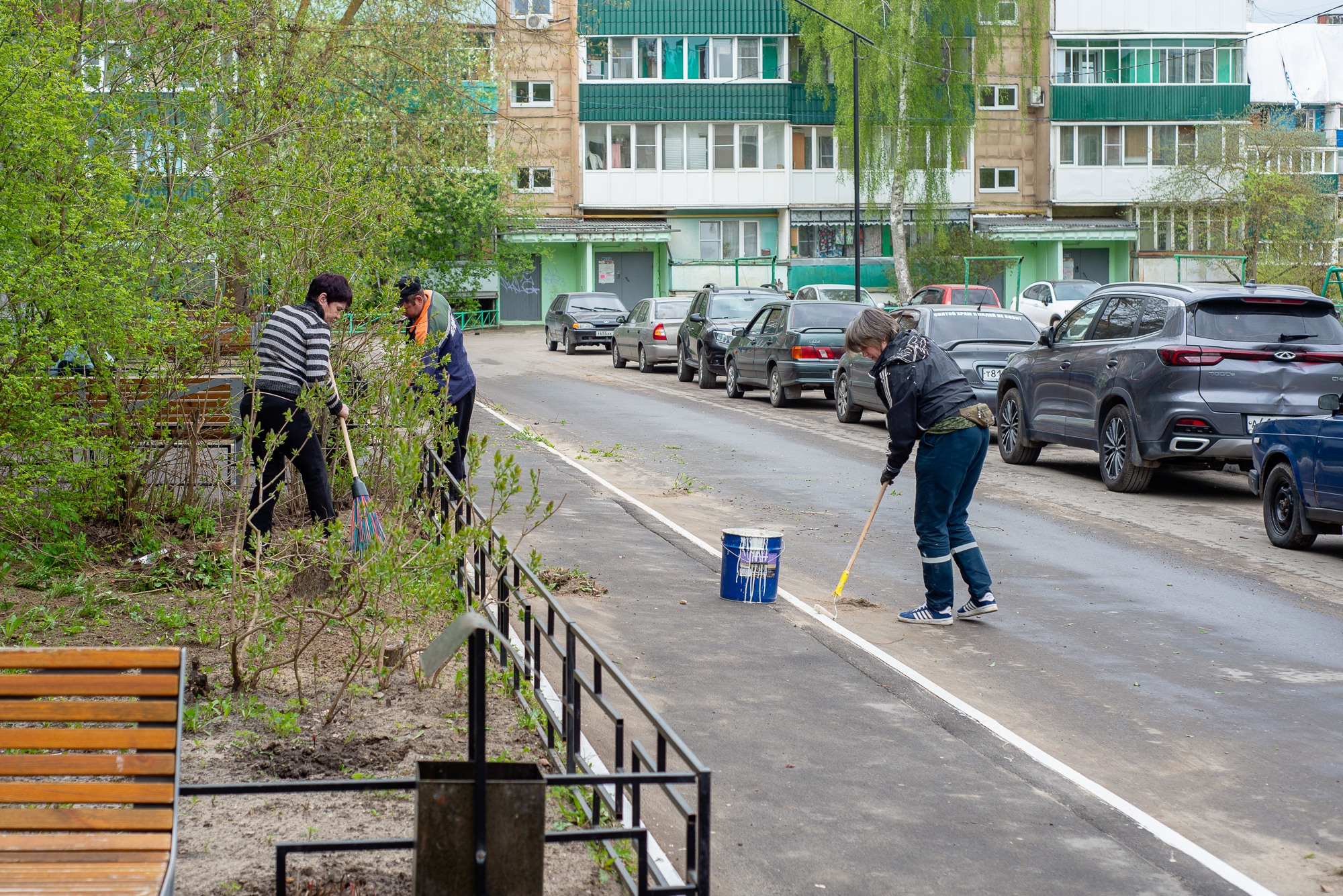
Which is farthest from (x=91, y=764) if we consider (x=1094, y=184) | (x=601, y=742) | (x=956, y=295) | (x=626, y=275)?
(x=1094, y=184)

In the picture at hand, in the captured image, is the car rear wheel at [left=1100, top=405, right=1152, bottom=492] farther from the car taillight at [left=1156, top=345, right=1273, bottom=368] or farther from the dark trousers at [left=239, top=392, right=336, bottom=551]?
the dark trousers at [left=239, top=392, right=336, bottom=551]

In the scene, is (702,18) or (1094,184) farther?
(1094,184)

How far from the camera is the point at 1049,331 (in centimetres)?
1584

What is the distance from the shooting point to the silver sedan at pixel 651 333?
31281 mm

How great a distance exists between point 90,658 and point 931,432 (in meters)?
5.53

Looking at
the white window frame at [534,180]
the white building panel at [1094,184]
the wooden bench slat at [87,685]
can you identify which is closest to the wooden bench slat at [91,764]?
the wooden bench slat at [87,685]

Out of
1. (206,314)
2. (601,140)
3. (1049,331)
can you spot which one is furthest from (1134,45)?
(206,314)

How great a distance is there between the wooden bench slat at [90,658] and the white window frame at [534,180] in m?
47.2

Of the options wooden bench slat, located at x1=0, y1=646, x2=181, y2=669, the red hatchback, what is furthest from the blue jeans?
the red hatchback

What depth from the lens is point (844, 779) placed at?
218 inches

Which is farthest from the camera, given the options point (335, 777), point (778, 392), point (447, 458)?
point (778, 392)

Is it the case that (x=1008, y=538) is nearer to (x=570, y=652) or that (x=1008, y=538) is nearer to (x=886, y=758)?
(x=886, y=758)

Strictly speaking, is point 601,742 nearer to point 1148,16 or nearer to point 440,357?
point 440,357

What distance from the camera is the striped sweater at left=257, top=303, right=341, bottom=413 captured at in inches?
323
